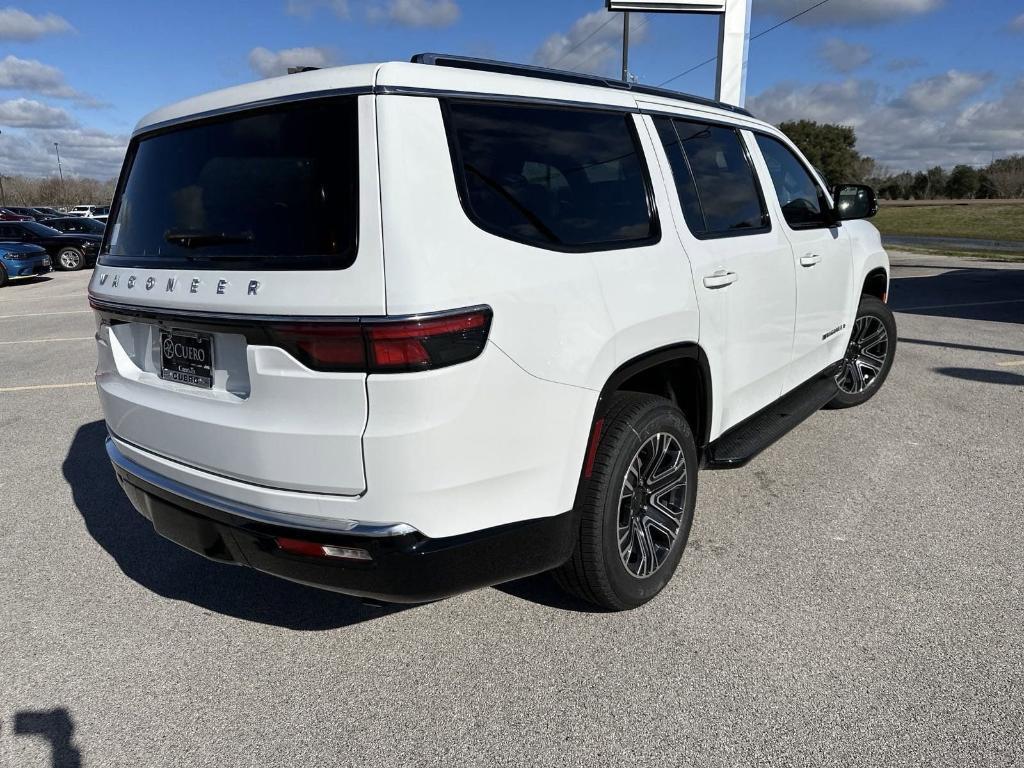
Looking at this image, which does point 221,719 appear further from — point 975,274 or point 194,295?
point 975,274

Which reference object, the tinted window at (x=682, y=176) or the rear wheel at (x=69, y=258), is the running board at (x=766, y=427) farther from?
the rear wheel at (x=69, y=258)

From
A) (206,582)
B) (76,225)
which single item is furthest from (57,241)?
(206,582)

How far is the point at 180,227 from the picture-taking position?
96.6 inches

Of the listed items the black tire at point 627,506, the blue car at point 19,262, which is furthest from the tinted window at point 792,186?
the blue car at point 19,262

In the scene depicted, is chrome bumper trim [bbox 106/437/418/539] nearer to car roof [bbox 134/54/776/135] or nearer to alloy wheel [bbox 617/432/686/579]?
alloy wheel [bbox 617/432/686/579]

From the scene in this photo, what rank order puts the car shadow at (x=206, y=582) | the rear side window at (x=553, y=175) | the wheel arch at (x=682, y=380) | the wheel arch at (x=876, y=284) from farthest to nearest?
the wheel arch at (x=876, y=284) → the car shadow at (x=206, y=582) → the wheel arch at (x=682, y=380) → the rear side window at (x=553, y=175)

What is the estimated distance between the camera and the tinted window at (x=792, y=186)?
396 centimetres

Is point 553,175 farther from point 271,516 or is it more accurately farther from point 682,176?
point 271,516

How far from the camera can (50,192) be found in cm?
9369

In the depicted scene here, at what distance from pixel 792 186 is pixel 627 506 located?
240 cm

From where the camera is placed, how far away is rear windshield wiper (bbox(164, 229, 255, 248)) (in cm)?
223


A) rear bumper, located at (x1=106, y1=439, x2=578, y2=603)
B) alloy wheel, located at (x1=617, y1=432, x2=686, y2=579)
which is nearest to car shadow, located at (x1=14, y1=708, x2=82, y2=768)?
rear bumper, located at (x1=106, y1=439, x2=578, y2=603)

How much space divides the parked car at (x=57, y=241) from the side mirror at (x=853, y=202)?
68.6 ft

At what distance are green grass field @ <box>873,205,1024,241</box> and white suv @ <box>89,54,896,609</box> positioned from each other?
3029 cm
